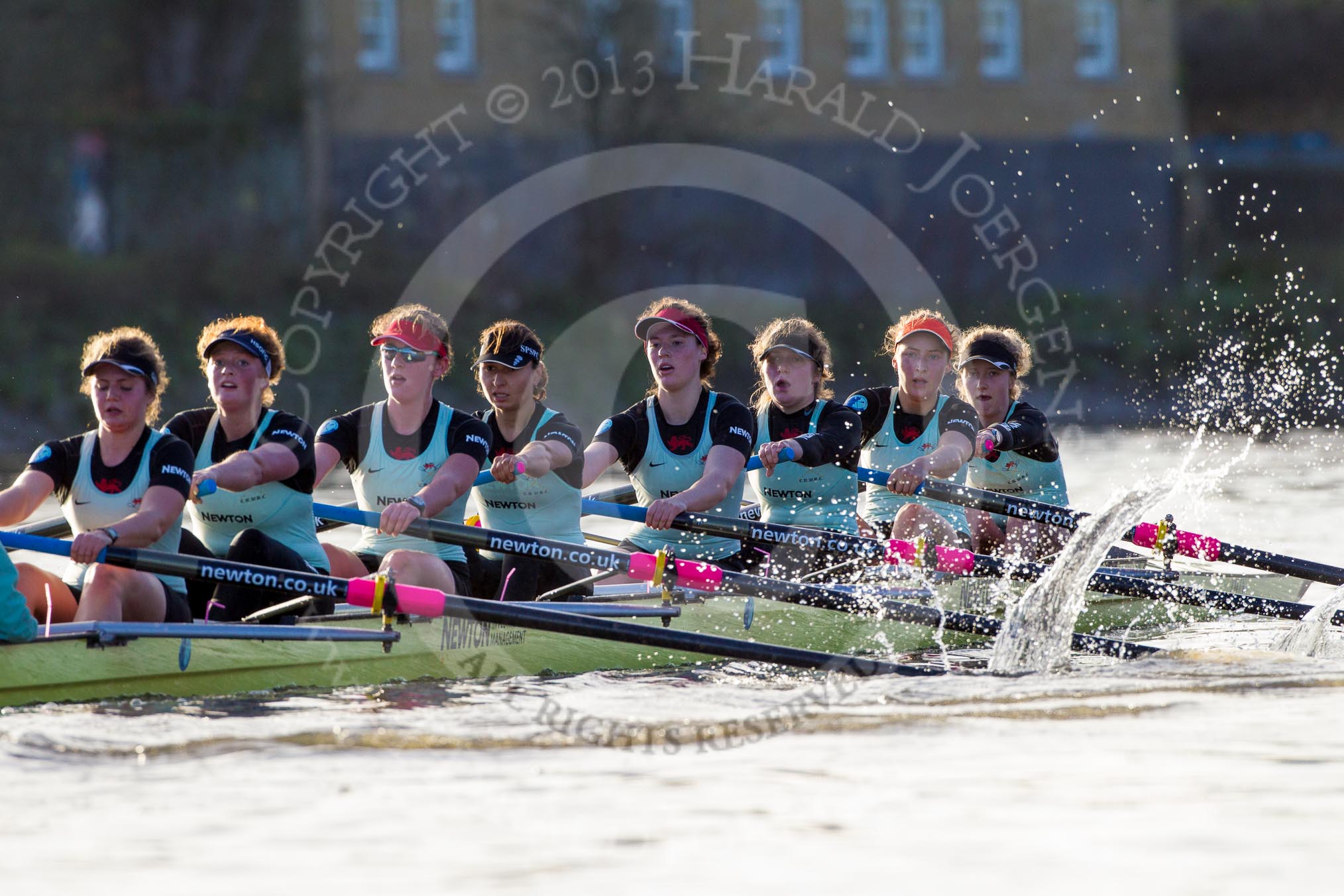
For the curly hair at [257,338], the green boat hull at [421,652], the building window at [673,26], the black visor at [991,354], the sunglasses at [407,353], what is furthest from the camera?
the building window at [673,26]

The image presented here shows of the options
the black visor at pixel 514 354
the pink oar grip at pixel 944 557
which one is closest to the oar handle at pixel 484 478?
the black visor at pixel 514 354

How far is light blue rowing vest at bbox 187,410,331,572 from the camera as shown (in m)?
6.83

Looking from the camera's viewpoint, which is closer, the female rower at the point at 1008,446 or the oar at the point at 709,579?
the oar at the point at 709,579

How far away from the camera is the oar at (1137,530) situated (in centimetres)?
830

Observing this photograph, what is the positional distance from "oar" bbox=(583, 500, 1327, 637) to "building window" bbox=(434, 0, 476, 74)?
60.4 ft

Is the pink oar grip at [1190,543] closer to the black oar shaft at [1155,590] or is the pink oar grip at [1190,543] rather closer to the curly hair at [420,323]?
the black oar shaft at [1155,590]

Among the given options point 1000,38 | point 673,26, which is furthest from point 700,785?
point 1000,38

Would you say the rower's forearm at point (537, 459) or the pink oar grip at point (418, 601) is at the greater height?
the rower's forearm at point (537, 459)

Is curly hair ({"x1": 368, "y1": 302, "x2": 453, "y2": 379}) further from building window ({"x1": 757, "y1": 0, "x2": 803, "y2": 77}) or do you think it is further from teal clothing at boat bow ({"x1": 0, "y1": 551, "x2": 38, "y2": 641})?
building window ({"x1": 757, "y1": 0, "x2": 803, "y2": 77})

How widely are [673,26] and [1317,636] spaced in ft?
60.1

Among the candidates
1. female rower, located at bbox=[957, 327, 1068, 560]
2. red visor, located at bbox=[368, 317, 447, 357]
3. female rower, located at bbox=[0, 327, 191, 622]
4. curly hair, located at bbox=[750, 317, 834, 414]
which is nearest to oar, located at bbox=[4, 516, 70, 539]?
female rower, located at bbox=[0, 327, 191, 622]

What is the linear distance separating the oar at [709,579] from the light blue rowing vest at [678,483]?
0.61 metres

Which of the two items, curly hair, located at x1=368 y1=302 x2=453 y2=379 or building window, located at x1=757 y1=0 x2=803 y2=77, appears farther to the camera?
building window, located at x1=757 y1=0 x2=803 y2=77

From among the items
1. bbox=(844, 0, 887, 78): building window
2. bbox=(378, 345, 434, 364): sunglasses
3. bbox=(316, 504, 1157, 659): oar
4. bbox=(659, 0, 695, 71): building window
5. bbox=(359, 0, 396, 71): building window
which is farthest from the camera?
bbox=(844, 0, 887, 78): building window
